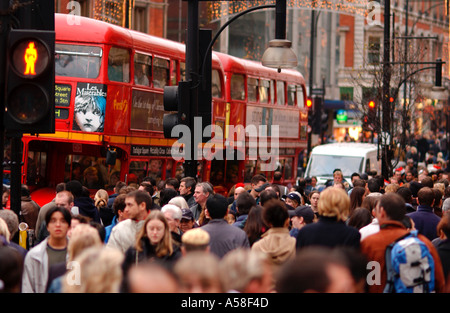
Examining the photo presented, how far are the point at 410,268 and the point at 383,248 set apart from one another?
0.34 metres

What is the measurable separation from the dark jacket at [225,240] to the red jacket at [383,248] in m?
1.36

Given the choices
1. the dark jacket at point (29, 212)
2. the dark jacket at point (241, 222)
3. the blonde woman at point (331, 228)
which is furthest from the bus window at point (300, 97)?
the blonde woman at point (331, 228)

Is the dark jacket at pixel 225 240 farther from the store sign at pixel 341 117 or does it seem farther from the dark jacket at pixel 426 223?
the store sign at pixel 341 117

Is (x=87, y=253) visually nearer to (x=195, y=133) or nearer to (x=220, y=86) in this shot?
(x=195, y=133)

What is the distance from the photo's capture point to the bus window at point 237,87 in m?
24.1

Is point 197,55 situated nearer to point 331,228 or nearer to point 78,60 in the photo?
point 78,60

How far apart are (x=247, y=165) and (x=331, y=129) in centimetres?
4547

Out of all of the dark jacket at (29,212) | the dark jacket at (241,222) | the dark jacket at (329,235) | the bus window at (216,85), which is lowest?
the dark jacket at (29,212)

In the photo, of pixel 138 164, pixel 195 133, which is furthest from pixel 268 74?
pixel 195 133

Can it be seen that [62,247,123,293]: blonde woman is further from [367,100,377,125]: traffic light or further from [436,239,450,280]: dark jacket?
[367,100,377,125]: traffic light

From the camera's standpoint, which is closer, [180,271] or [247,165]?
[180,271]

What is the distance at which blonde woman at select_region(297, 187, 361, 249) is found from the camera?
7.23 meters

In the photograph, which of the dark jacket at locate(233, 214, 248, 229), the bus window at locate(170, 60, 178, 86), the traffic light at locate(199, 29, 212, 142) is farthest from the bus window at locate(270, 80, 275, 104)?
the dark jacket at locate(233, 214, 248, 229)
